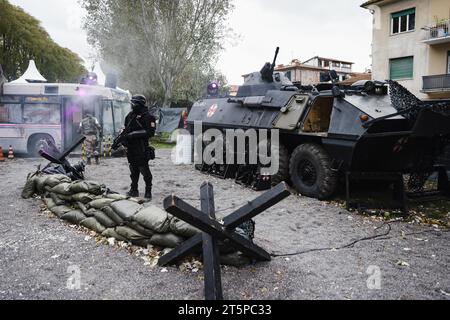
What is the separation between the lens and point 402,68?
21.5 meters

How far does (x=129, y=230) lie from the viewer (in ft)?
15.3

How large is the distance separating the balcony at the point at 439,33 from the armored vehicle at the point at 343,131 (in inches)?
528

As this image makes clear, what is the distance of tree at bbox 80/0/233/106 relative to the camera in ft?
65.3

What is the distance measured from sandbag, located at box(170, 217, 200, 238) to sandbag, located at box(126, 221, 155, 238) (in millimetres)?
307

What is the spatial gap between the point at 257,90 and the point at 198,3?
1256 centimetres

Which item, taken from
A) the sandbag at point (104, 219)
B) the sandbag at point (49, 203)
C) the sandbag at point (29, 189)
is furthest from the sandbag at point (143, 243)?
the sandbag at point (29, 189)

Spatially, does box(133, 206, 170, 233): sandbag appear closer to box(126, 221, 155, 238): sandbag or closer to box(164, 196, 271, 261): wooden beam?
box(126, 221, 155, 238): sandbag

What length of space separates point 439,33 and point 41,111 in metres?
17.9

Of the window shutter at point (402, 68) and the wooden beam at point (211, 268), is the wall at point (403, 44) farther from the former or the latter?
the wooden beam at point (211, 268)

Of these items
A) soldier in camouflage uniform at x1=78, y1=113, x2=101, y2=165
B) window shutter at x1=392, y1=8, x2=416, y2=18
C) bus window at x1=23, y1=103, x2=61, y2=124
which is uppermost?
window shutter at x1=392, y1=8, x2=416, y2=18

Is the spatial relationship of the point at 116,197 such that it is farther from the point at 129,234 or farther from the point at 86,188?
the point at 129,234

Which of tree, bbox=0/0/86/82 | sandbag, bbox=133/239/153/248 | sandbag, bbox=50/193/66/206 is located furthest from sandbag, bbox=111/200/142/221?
tree, bbox=0/0/86/82

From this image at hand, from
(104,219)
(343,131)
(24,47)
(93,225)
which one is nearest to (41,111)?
(93,225)
